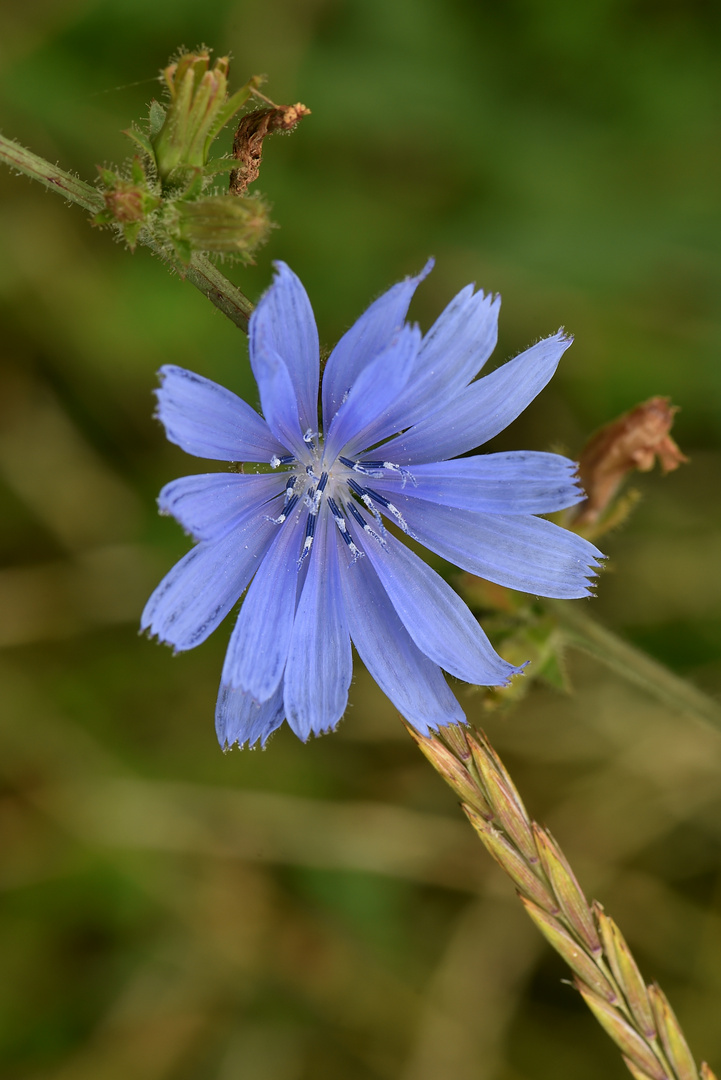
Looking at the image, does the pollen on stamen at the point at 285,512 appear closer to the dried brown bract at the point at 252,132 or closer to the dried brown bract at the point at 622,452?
the dried brown bract at the point at 252,132

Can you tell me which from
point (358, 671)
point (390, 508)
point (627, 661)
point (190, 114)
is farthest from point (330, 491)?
point (358, 671)

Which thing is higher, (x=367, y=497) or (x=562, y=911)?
(x=367, y=497)

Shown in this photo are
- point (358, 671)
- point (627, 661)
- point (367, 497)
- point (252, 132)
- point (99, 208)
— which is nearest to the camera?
point (99, 208)

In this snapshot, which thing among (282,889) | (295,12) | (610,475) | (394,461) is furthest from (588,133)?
(282,889)

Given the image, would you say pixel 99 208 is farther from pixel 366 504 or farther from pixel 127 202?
pixel 366 504

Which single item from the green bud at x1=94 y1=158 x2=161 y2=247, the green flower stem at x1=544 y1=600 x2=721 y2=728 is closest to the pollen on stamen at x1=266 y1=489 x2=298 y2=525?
the green bud at x1=94 y1=158 x2=161 y2=247

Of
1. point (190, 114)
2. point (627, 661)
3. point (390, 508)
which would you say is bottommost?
point (390, 508)

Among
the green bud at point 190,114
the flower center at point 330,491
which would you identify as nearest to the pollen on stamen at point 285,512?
the flower center at point 330,491
